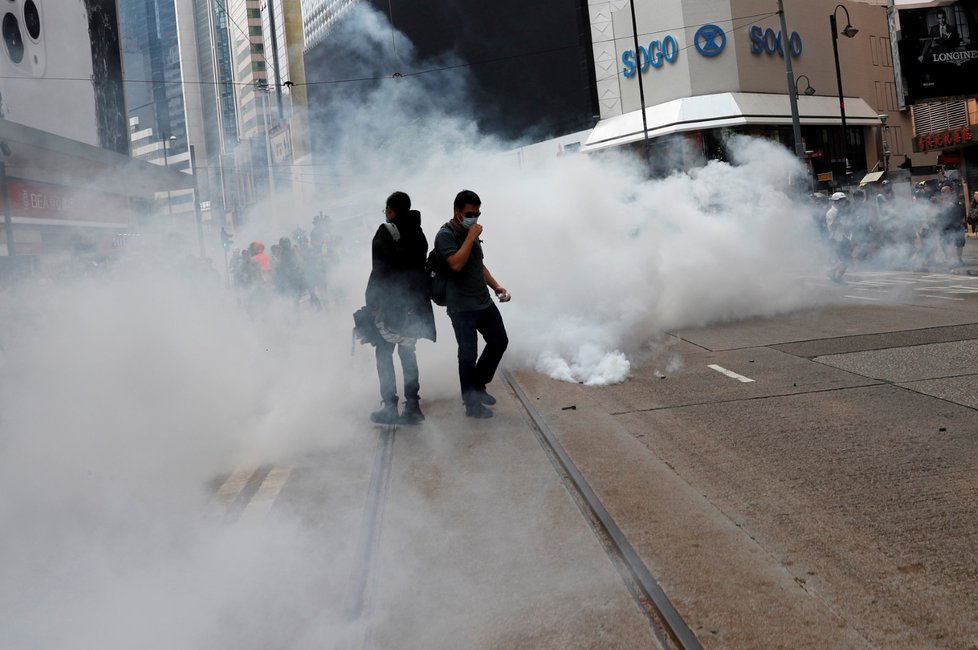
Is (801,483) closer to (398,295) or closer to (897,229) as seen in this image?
(398,295)

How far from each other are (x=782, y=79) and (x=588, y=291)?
3085 cm

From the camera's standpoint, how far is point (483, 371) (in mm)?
6934

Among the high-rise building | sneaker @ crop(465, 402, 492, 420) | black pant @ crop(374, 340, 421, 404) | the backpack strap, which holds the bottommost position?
sneaker @ crop(465, 402, 492, 420)

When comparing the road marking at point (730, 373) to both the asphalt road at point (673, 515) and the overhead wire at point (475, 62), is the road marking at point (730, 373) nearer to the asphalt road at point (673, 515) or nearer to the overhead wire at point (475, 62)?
the asphalt road at point (673, 515)

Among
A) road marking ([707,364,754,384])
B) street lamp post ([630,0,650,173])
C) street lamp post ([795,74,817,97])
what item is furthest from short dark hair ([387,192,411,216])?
street lamp post ([795,74,817,97])

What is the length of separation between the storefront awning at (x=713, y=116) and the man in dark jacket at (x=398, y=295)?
93.9ft

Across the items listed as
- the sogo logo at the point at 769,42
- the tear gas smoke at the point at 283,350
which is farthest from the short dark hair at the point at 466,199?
the sogo logo at the point at 769,42

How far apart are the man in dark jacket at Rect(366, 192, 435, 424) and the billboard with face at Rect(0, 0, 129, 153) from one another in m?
11.9

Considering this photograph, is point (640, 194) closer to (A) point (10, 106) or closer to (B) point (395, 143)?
(B) point (395, 143)

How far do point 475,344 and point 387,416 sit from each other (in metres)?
0.87

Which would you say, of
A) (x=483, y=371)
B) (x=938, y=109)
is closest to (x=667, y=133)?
(x=938, y=109)

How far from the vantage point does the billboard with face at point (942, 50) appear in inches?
1252

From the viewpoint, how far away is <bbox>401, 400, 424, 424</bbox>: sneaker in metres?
6.72

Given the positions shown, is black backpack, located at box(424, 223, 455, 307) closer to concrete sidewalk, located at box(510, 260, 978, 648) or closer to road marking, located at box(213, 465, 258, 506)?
concrete sidewalk, located at box(510, 260, 978, 648)
